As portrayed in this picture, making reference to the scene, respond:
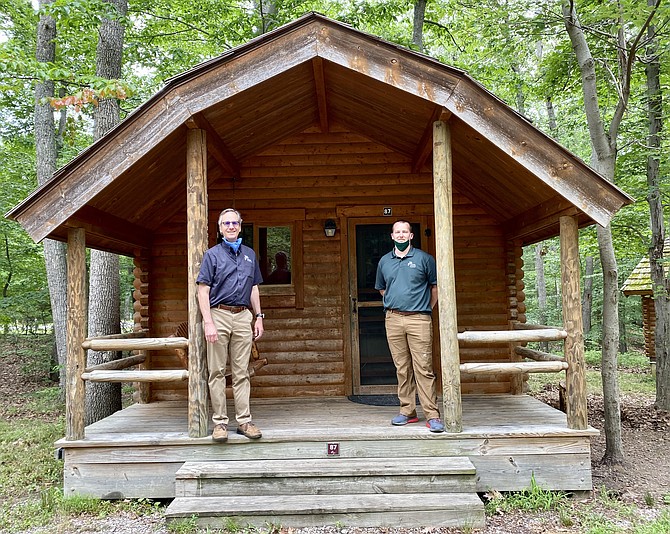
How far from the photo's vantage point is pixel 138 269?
6617 mm

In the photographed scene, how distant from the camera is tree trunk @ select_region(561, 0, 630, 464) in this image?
537cm

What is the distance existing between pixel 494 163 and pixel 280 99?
2.23 m

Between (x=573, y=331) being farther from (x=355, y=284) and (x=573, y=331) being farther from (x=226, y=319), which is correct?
Answer: (x=226, y=319)

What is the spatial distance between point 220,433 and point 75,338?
1544 mm

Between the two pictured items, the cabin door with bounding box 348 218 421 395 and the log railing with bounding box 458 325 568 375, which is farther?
the cabin door with bounding box 348 218 421 395

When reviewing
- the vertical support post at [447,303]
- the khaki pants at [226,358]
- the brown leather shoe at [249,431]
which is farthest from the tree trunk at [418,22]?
the brown leather shoe at [249,431]

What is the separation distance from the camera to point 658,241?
23.9 feet

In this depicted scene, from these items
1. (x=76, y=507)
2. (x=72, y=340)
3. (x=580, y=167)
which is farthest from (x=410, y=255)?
(x=76, y=507)

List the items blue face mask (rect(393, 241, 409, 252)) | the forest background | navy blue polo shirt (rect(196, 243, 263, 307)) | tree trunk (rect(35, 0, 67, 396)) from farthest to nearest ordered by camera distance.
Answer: tree trunk (rect(35, 0, 67, 396)), the forest background, blue face mask (rect(393, 241, 409, 252)), navy blue polo shirt (rect(196, 243, 263, 307))

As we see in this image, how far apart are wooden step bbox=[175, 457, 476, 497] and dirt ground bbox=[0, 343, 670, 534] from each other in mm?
326

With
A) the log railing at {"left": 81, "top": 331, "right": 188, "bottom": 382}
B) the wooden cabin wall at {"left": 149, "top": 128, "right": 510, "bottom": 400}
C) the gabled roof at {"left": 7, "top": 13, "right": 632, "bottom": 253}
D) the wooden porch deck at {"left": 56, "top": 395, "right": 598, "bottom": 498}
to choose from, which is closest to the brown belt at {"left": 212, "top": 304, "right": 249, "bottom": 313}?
the log railing at {"left": 81, "top": 331, "right": 188, "bottom": 382}

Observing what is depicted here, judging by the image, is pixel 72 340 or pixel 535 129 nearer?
pixel 535 129

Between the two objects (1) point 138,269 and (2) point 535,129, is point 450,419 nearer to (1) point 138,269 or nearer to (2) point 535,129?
(2) point 535,129

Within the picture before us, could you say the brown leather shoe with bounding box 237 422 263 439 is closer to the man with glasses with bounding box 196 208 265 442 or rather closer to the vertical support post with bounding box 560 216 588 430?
the man with glasses with bounding box 196 208 265 442
